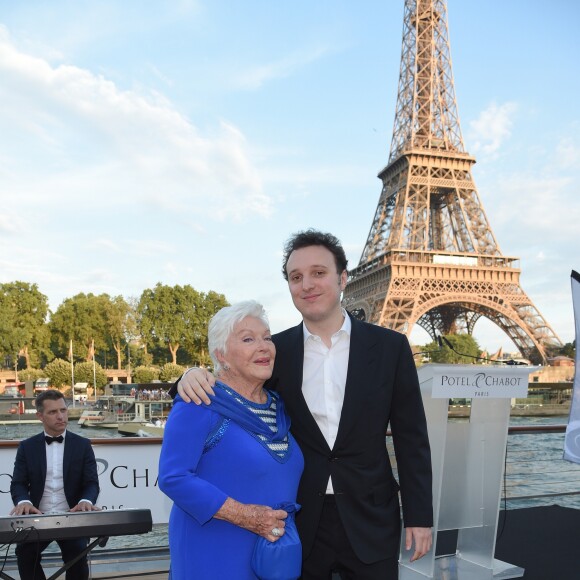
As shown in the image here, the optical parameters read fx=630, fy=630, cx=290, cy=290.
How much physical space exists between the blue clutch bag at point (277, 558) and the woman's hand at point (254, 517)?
2cm

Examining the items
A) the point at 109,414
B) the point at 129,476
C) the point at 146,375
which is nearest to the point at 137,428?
the point at 109,414

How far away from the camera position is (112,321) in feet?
155

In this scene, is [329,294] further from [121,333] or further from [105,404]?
[121,333]

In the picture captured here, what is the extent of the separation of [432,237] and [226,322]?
4104 centimetres

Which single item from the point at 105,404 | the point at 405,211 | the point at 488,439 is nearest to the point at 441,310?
the point at 405,211

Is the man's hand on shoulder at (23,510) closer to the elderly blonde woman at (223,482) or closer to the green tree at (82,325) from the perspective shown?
the elderly blonde woman at (223,482)

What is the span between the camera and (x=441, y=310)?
43.8 m

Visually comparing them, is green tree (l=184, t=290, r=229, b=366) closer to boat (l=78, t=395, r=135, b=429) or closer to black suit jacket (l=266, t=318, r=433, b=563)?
boat (l=78, t=395, r=135, b=429)

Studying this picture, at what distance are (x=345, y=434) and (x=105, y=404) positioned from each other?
36.7 metres

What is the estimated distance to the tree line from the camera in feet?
152

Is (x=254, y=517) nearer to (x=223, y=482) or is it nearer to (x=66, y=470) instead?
(x=223, y=482)

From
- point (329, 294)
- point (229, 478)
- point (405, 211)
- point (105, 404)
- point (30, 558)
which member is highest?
point (405, 211)

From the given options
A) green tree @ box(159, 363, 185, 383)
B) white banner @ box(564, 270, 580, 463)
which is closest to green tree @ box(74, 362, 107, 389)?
green tree @ box(159, 363, 185, 383)

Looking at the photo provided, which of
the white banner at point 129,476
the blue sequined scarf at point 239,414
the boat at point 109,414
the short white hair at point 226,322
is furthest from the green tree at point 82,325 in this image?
the blue sequined scarf at point 239,414
